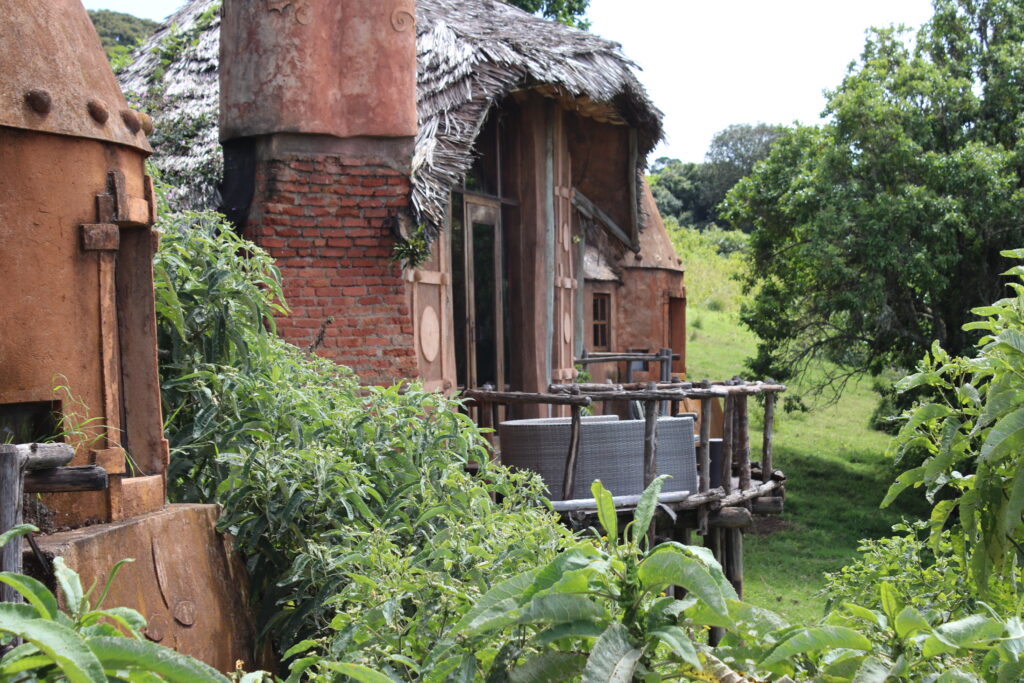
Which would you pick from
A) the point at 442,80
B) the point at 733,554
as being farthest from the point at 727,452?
the point at 442,80

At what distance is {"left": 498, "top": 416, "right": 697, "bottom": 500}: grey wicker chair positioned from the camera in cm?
734

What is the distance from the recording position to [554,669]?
2043 millimetres

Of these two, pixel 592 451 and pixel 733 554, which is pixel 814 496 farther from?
pixel 592 451

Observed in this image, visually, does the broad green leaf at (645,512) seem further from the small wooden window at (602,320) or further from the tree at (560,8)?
the tree at (560,8)

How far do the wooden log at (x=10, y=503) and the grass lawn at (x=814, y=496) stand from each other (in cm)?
739

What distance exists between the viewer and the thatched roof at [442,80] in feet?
25.3

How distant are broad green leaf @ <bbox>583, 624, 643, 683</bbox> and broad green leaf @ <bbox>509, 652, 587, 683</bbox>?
0.45 ft

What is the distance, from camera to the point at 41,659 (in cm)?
172

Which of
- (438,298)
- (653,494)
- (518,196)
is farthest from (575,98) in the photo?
(653,494)

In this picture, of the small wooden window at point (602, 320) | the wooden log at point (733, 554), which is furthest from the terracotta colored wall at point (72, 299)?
the small wooden window at point (602, 320)

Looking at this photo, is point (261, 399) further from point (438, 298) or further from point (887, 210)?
point (887, 210)

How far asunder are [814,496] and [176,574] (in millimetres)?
15450

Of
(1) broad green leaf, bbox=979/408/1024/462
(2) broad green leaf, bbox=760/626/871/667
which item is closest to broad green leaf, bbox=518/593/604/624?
(2) broad green leaf, bbox=760/626/871/667

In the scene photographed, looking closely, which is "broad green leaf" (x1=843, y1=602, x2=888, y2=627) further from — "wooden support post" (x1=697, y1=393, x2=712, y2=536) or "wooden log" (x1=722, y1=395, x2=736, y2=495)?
"wooden log" (x1=722, y1=395, x2=736, y2=495)
